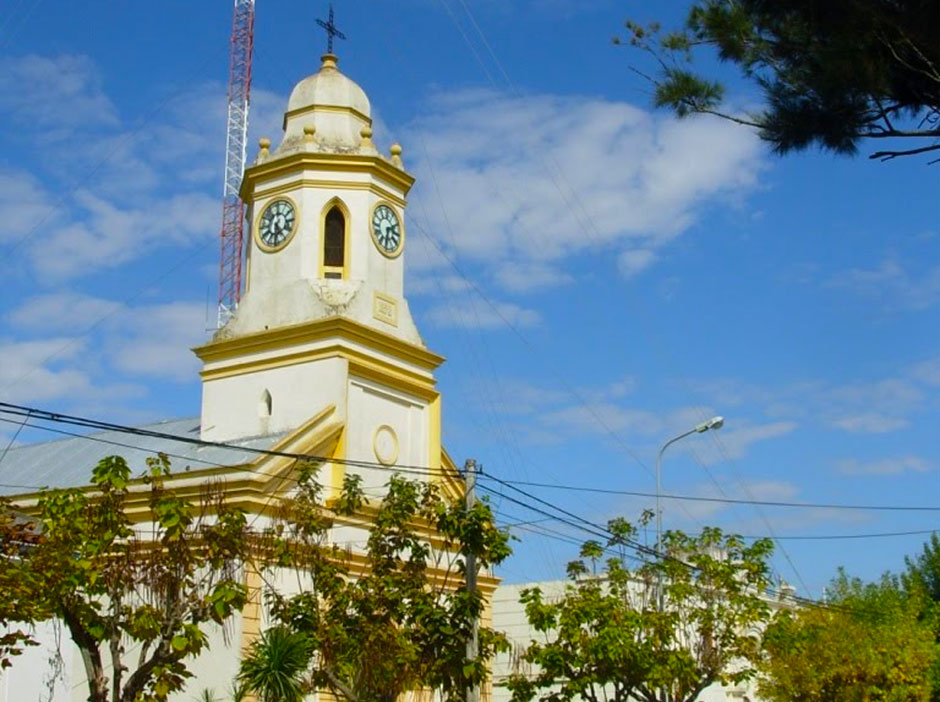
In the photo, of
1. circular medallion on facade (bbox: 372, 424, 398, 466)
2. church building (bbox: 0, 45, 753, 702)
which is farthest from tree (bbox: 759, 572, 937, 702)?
circular medallion on facade (bbox: 372, 424, 398, 466)

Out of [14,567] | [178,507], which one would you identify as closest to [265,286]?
[178,507]

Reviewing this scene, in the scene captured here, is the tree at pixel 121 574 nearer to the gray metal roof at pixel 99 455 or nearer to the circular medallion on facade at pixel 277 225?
the gray metal roof at pixel 99 455

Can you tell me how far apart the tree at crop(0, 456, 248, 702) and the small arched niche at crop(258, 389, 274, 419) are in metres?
15.0

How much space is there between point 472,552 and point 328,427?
12043mm

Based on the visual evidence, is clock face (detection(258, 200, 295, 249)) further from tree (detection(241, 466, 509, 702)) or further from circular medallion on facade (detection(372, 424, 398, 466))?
tree (detection(241, 466, 509, 702))

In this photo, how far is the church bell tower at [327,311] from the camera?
37.5 metres

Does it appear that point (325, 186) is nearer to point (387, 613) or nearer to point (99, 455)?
point (99, 455)

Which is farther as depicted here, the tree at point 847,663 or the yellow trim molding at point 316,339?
the tree at point 847,663

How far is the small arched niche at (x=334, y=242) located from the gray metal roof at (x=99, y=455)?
16.2ft

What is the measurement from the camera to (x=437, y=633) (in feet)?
80.0

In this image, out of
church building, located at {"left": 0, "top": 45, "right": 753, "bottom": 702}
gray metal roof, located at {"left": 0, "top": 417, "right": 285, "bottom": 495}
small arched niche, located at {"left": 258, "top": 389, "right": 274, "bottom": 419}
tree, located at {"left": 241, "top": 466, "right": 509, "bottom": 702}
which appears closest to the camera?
tree, located at {"left": 241, "top": 466, "right": 509, "bottom": 702}

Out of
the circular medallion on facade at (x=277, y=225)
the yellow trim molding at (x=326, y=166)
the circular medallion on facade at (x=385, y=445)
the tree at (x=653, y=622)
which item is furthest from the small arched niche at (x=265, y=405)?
the tree at (x=653, y=622)

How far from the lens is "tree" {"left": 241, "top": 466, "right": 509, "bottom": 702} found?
79.2 ft

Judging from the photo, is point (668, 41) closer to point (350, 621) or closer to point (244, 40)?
point (350, 621)
